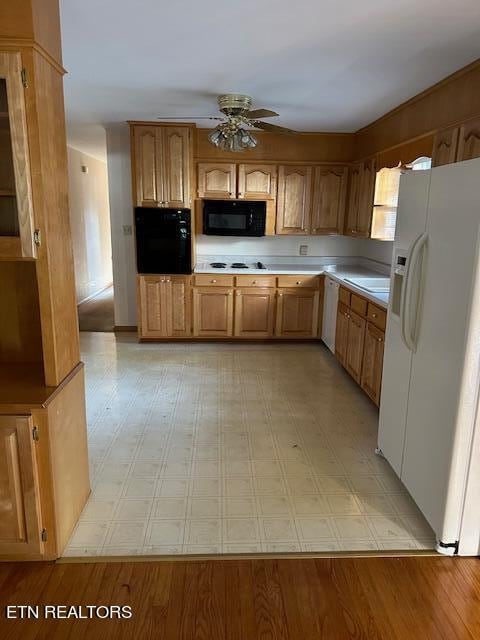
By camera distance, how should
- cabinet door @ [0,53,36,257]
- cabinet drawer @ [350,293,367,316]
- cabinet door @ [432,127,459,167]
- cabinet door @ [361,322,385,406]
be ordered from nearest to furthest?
cabinet door @ [0,53,36,257], cabinet door @ [432,127,459,167], cabinet door @ [361,322,385,406], cabinet drawer @ [350,293,367,316]

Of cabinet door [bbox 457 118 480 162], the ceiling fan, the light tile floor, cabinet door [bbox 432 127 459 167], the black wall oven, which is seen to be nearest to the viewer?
the light tile floor

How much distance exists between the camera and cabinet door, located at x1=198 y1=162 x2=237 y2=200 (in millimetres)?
4977

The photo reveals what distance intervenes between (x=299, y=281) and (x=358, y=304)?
1289 mm

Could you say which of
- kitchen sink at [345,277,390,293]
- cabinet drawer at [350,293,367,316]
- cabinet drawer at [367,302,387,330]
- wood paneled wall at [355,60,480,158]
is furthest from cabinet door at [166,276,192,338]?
wood paneled wall at [355,60,480,158]

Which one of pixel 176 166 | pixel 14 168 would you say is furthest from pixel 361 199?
pixel 14 168

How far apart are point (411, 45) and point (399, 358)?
5.75ft

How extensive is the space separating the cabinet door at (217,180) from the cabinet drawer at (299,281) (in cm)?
111

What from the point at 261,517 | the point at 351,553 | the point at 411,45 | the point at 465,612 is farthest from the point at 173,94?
the point at 465,612

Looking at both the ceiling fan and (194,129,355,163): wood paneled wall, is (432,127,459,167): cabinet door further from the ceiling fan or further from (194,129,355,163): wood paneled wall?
(194,129,355,163): wood paneled wall

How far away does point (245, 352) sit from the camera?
4902 millimetres

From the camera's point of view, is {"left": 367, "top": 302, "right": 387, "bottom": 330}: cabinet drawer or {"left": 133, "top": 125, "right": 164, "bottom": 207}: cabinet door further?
{"left": 133, "top": 125, "right": 164, "bottom": 207}: cabinet door

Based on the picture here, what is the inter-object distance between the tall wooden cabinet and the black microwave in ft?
10.3

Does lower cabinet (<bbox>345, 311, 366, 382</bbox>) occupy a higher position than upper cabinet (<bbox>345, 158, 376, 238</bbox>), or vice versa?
upper cabinet (<bbox>345, 158, 376, 238</bbox>)

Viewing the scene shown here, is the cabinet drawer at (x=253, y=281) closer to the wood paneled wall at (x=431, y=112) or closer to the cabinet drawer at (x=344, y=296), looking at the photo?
the cabinet drawer at (x=344, y=296)
